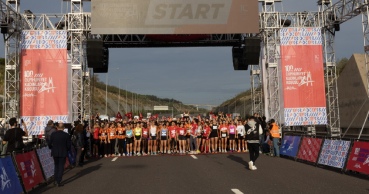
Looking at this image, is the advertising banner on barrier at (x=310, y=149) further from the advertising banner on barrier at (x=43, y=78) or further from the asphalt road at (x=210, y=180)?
the advertising banner on barrier at (x=43, y=78)

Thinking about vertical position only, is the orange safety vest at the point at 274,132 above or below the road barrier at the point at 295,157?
above

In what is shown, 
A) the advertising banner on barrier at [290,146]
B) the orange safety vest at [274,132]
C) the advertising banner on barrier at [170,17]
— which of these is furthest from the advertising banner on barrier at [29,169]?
the advertising banner on barrier at [170,17]

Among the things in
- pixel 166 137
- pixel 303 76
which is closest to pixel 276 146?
pixel 166 137

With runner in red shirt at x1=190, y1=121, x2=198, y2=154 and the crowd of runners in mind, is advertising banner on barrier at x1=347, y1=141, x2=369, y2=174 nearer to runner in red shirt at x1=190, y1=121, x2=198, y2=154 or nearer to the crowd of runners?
the crowd of runners

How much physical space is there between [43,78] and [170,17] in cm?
792

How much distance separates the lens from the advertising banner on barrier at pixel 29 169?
9.78m

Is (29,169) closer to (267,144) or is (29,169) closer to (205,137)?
(205,137)

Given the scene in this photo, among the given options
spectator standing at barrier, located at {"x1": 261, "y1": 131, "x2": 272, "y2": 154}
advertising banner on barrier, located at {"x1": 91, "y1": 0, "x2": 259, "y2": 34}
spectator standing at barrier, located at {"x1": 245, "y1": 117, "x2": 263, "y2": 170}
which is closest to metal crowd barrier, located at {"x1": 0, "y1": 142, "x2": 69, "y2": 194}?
spectator standing at barrier, located at {"x1": 245, "y1": 117, "x2": 263, "y2": 170}

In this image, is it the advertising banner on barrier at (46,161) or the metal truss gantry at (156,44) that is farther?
the metal truss gantry at (156,44)

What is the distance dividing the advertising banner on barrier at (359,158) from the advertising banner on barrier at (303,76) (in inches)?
432

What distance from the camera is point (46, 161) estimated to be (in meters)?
12.2

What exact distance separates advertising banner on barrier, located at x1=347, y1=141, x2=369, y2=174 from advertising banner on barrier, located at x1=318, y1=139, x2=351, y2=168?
300 mm

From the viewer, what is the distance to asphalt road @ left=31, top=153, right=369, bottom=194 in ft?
31.1

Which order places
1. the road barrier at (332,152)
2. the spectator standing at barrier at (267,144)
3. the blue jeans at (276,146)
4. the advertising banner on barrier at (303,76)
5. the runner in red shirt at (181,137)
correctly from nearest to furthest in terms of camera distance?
1. the road barrier at (332,152)
2. the blue jeans at (276,146)
3. the spectator standing at barrier at (267,144)
4. the runner in red shirt at (181,137)
5. the advertising banner on barrier at (303,76)
